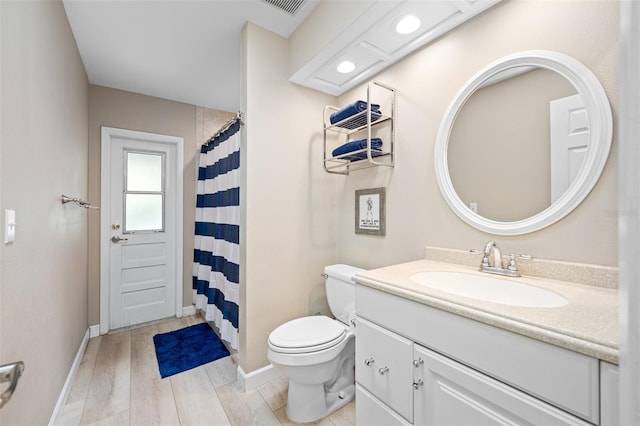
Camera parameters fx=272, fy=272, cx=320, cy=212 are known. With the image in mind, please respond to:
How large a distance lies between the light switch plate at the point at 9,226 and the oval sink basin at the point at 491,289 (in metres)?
1.47

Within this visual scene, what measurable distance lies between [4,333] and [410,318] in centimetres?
138

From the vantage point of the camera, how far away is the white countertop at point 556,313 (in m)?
0.64

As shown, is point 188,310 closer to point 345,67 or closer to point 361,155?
point 361,155

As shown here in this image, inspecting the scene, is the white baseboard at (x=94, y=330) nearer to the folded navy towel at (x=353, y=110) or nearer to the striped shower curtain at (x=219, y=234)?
the striped shower curtain at (x=219, y=234)

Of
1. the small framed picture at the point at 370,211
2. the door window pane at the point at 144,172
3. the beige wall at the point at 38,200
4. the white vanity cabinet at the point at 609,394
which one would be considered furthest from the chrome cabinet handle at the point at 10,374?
the door window pane at the point at 144,172

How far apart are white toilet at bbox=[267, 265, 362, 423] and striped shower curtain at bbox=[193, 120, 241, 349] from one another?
0.63 meters

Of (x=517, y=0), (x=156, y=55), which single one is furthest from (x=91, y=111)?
(x=517, y=0)

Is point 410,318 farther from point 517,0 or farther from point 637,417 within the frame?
point 517,0

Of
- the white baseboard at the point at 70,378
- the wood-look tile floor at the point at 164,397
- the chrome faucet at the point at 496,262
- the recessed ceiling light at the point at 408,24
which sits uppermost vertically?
the recessed ceiling light at the point at 408,24

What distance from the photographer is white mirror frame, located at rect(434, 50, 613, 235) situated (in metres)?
1.01

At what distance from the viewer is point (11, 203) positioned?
959 millimetres

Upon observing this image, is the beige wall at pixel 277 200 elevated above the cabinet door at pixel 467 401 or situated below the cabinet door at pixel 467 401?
above

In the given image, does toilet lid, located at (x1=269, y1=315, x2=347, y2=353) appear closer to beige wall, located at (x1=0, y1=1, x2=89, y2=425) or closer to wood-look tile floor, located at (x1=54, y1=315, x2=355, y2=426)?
wood-look tile floor, located at (x1=54, y1=315, x2=355, y2=426)

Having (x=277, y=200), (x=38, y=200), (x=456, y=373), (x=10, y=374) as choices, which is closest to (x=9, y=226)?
(x=38, y=200)
